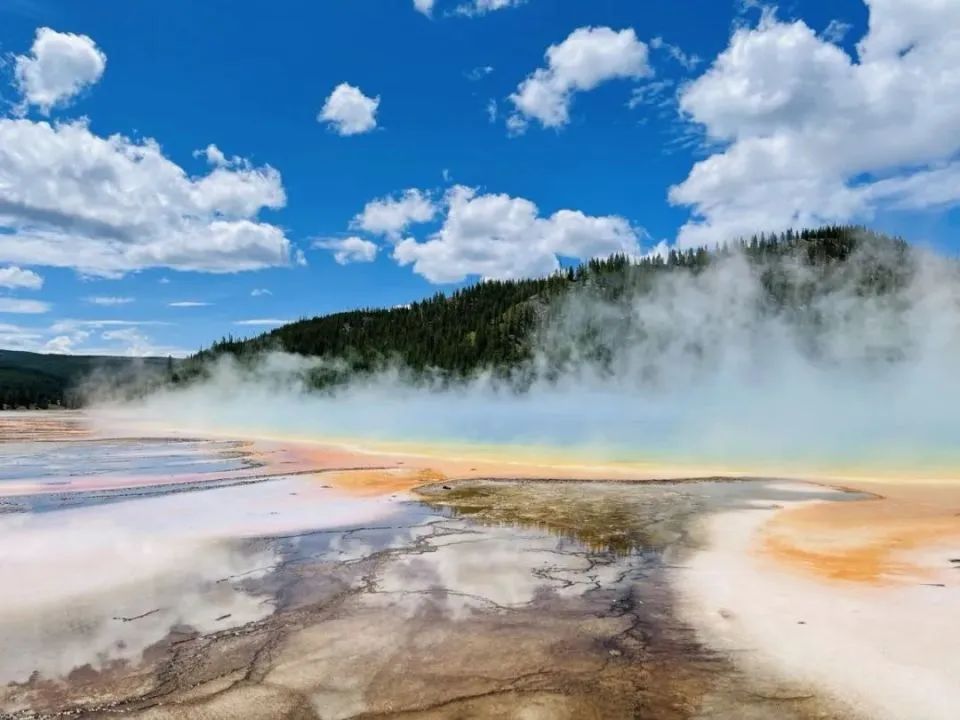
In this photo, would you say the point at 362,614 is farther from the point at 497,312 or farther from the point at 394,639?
the point at 497,312

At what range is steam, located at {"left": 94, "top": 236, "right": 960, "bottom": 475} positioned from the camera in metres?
40.2

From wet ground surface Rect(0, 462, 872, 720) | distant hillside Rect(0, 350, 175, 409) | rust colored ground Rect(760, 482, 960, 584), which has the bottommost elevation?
wet ground surface Rect(0, 462, 872, 720)

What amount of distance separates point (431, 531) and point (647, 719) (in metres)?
7.01

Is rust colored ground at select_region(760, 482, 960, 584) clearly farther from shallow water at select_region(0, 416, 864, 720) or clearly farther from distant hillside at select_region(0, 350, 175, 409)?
distant hillside at select_region(0, 350, 175, 409)

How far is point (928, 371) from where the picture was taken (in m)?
75.4

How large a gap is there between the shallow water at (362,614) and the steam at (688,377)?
17878mm

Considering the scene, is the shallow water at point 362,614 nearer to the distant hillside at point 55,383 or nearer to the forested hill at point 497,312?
the forested hill at point 497,312

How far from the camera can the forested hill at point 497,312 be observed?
4313 inches

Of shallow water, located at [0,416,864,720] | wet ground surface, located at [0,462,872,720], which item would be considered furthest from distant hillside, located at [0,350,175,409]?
wet ground surface, located at [0,462,872,720]

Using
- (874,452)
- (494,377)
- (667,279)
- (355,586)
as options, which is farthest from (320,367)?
(355,586)

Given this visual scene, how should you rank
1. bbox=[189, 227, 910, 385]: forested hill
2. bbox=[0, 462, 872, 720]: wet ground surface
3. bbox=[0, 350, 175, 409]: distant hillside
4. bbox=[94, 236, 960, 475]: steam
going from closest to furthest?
1. bbox=[0, 462, 872, 720]: wet ground surface
2. bbox=[94, 236, 960, 475]: steam
3. bbox=[189, 227, 910, 385]: forested hill
4. bbox=[0, 350, 175, 409]: distant hillside

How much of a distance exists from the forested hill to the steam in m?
1.17

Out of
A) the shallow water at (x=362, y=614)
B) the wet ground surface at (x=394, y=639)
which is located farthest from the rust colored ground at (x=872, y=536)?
the wet ground surface at (x=394, y=639)

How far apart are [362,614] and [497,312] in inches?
4568
